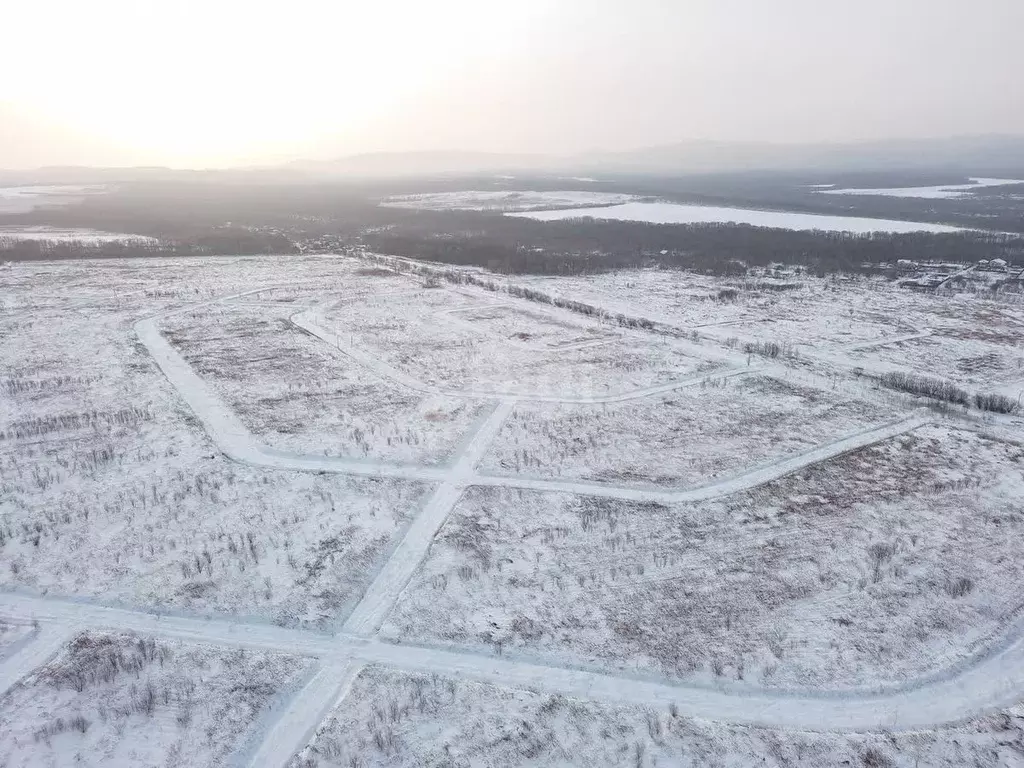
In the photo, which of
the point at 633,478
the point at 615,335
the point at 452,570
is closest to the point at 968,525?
the point at 633,478

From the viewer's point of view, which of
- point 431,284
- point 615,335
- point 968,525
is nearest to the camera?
point 968,525

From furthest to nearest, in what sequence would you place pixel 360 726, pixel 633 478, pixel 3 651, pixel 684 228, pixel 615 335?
1. pixel 684 228
2. pixel 615 335
3. pixel 633 478
4. pixel 3 651
5. pixel 360 726

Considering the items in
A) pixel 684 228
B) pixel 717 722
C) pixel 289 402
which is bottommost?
pixel 717 722

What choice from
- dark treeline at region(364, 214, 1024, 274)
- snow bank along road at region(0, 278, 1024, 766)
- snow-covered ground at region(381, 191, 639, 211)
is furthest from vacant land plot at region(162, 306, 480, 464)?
snow-covered ground at region(381, 191, 639, 211)

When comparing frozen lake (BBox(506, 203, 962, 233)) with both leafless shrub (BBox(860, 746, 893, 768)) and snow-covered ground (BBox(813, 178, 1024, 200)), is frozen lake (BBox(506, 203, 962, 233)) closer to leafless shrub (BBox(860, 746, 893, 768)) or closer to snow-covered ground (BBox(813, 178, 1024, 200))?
snow-covered ground (BBox(813, 178, 1024, 200))

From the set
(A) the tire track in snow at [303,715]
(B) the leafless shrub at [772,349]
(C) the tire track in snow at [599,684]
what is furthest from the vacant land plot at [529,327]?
(A) the tire track in snow at [303,715]

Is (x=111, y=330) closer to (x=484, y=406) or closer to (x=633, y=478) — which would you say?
(x=484, y=406)
